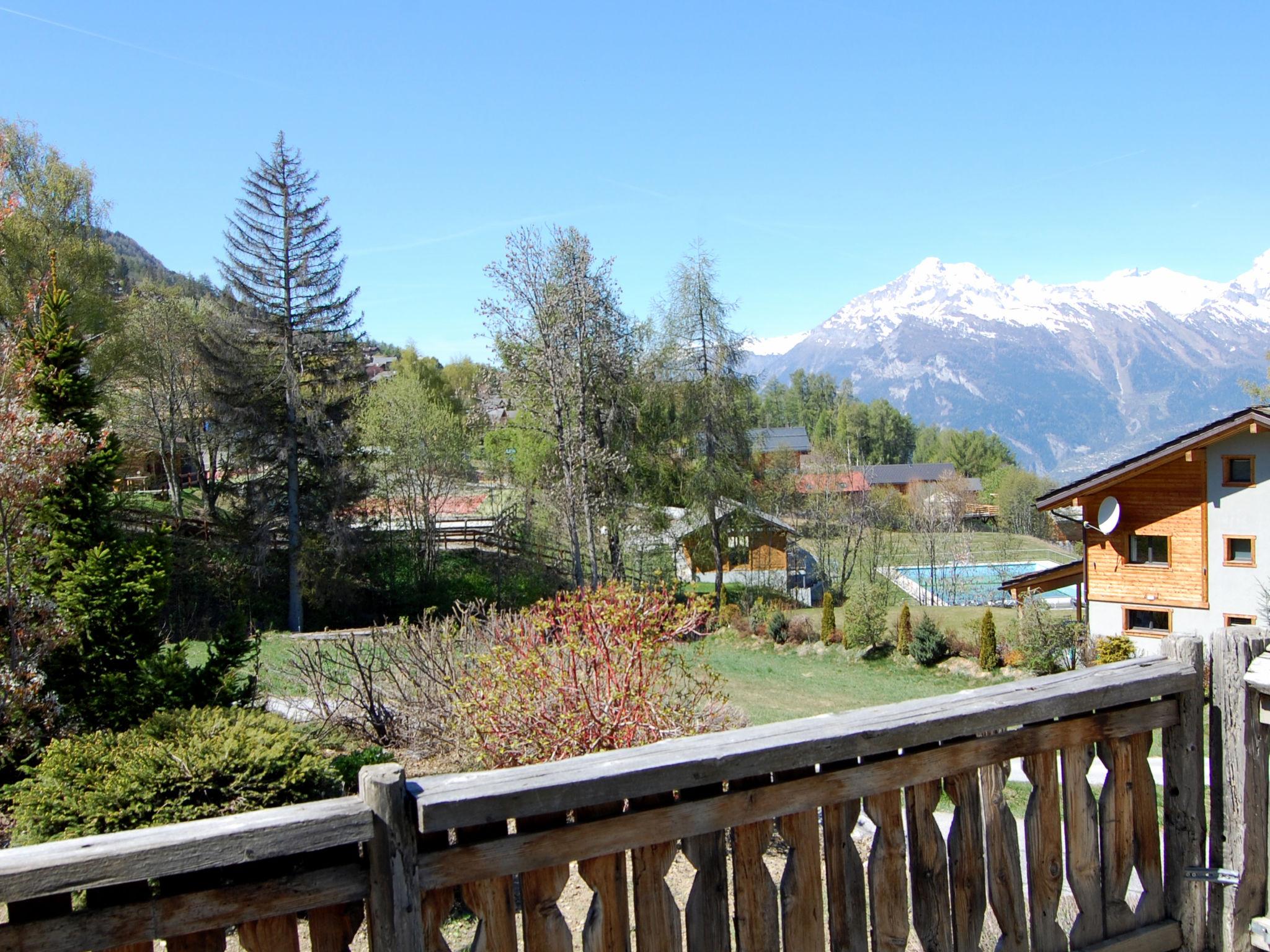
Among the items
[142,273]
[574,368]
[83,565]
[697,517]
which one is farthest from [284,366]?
[142,273]

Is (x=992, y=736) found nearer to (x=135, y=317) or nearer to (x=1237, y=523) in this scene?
(x=1237, y=523)

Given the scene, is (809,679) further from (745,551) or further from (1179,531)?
(745,551)

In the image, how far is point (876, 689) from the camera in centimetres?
1920

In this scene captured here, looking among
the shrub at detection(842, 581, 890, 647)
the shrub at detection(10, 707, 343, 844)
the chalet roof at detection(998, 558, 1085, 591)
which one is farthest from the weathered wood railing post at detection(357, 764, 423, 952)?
the chalet roof at detection(998, 558, 1085, 591)

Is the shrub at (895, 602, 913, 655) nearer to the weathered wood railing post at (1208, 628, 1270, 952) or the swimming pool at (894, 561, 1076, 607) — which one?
the swimming pool at (894, 561, 1076, 607)

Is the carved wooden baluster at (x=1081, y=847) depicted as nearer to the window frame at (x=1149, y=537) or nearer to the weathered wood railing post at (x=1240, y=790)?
the weathered wood railing post at (x=1240, y=790)

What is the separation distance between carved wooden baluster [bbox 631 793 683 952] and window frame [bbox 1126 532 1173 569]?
74.7 feet

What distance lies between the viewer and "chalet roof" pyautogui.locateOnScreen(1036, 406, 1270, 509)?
19.1m

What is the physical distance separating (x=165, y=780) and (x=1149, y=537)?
22527 mm

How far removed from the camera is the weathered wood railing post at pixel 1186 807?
288 centimetres

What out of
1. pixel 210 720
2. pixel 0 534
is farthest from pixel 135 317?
pixel 210 720

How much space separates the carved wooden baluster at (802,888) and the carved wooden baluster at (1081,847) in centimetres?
95

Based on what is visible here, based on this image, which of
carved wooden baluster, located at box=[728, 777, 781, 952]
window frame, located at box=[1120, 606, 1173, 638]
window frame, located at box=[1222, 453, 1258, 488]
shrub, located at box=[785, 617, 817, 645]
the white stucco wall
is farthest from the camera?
shrub, located at box=[785, 617, 817, 645]

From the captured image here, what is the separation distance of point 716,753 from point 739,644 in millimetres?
23745
